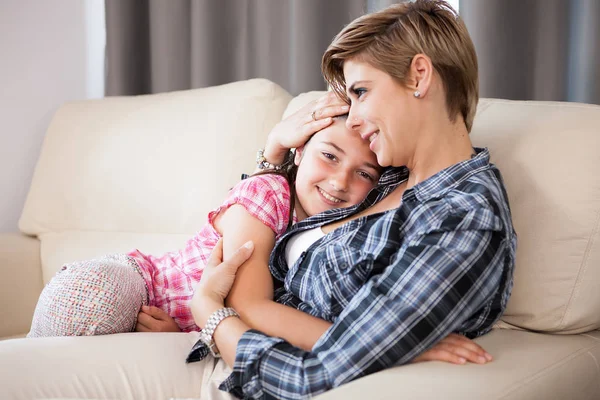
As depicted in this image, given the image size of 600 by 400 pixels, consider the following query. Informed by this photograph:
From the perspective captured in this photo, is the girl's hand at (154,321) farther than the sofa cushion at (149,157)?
No

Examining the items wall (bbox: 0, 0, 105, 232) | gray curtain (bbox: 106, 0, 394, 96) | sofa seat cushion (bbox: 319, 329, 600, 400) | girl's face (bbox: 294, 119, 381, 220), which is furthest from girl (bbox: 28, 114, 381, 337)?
wall (bbox: 0, 0, 105, 232)

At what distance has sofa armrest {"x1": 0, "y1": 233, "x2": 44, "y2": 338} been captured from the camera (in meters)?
2.10

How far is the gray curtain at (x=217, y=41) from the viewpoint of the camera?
→ 7.73 feet

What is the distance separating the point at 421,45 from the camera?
4.07ft

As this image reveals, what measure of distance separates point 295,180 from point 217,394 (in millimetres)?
508

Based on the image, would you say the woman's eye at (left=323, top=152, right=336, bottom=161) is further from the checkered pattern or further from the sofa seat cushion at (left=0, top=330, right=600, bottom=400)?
the sofa seat cushion at (left=0, top=330, right=600, bottom=400)

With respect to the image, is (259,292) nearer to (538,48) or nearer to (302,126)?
(302,126)

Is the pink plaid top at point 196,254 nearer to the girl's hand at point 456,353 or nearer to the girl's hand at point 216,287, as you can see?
the girl's hand at point 216,287

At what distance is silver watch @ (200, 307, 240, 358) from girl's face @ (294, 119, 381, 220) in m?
0.31

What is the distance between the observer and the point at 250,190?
1.46 m

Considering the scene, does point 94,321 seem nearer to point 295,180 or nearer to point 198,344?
point 198,344

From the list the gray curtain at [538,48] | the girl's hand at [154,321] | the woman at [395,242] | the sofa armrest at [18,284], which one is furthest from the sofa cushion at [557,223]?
the sofa armrest at [18,284]

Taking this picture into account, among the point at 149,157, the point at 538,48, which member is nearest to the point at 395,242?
the point at 538,48

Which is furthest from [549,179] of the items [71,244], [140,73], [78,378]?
[140,73]
